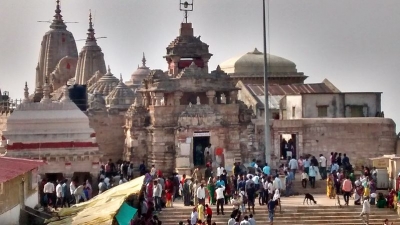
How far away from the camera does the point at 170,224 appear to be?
3053 centimetres

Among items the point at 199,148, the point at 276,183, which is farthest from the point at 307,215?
the point at 199,148

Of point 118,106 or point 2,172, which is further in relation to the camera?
point 118,106

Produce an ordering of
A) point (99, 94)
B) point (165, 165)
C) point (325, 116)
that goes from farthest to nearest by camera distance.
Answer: point (99, 94), point (325, 116), point (165, 165)

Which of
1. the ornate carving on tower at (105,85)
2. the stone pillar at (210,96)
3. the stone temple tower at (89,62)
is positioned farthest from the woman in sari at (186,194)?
the stone temple tower at (89,62)

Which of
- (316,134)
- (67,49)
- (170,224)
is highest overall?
(67,49)

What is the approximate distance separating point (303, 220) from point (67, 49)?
1864 inches

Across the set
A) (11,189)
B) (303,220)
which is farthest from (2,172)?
(303,220)

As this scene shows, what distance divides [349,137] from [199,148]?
710 centimetres

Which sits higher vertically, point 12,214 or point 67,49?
point 67,49

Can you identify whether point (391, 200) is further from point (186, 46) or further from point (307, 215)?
point (186, 46)

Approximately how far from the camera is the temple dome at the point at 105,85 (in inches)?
2231

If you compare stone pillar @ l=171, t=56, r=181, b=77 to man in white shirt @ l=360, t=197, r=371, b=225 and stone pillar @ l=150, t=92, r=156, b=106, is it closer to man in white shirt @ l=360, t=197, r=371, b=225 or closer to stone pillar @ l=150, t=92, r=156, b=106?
stone pillar @ l=150, t=92, r=156, b=106

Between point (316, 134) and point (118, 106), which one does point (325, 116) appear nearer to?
point (316, 134)

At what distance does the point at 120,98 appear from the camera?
51.0 m
